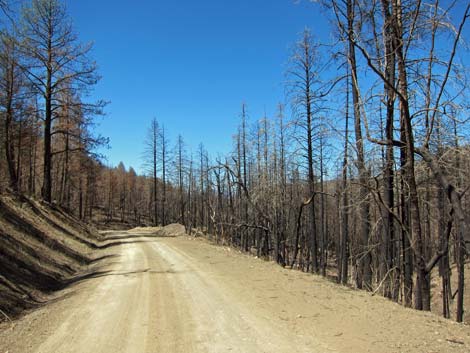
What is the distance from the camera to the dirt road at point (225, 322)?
4340 mm

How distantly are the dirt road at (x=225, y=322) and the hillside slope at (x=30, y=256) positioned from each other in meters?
0.73

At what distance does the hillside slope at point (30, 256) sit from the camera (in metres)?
7.20

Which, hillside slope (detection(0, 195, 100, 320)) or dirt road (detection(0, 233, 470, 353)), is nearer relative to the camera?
dirt road (detection(0, 233, 470, 353))

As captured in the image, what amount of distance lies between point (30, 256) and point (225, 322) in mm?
7650

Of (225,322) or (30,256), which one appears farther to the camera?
(30,256)

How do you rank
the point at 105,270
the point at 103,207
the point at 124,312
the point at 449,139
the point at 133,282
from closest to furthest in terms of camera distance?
the point at 124,312 → the point at 449,139 → the point at 133,282 → the point at 105,270 → the point at 103,207

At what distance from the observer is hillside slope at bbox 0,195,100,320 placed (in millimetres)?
7203

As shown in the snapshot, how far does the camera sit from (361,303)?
20.4ft

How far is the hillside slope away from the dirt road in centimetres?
73

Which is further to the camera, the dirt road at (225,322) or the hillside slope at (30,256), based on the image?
the hillside slope at (30,256)

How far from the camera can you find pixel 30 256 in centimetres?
1005

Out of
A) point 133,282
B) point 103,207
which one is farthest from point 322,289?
point 103,207

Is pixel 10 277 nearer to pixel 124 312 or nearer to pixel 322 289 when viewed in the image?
pixel 124 312

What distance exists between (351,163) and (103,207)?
78319 mm
